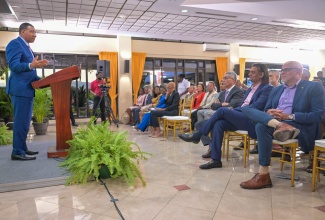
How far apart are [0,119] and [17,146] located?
3.45 meters

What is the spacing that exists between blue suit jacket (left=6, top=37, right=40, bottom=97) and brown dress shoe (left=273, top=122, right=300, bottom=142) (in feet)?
8.08

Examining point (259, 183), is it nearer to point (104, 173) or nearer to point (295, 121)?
point (295, 121)

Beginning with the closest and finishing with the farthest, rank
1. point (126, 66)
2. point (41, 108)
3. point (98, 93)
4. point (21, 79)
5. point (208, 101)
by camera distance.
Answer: point (21, 79)
point (208, 101)
point (41, 108)
point (98, 93)
point (126, 66)

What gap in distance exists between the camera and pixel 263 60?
1088 cm

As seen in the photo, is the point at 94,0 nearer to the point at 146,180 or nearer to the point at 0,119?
the point at 0,119

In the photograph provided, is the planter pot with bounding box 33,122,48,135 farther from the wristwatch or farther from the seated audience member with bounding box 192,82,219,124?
the wristwatch

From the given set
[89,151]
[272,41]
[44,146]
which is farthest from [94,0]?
[272,41]

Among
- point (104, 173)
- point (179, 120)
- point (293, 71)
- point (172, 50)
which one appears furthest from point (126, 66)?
point (293, 71)

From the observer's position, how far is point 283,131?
6.91 feet

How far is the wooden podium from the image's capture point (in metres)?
2.73

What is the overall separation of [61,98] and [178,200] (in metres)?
1.66

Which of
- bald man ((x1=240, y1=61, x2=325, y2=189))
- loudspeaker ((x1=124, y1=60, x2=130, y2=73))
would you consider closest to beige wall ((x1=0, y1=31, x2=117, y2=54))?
loudspeaker ((x1=124, y1=60, x2=130, y2=73))

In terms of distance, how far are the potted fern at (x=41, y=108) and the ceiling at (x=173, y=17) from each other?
1880 millimetres

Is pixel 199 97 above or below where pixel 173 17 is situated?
below
